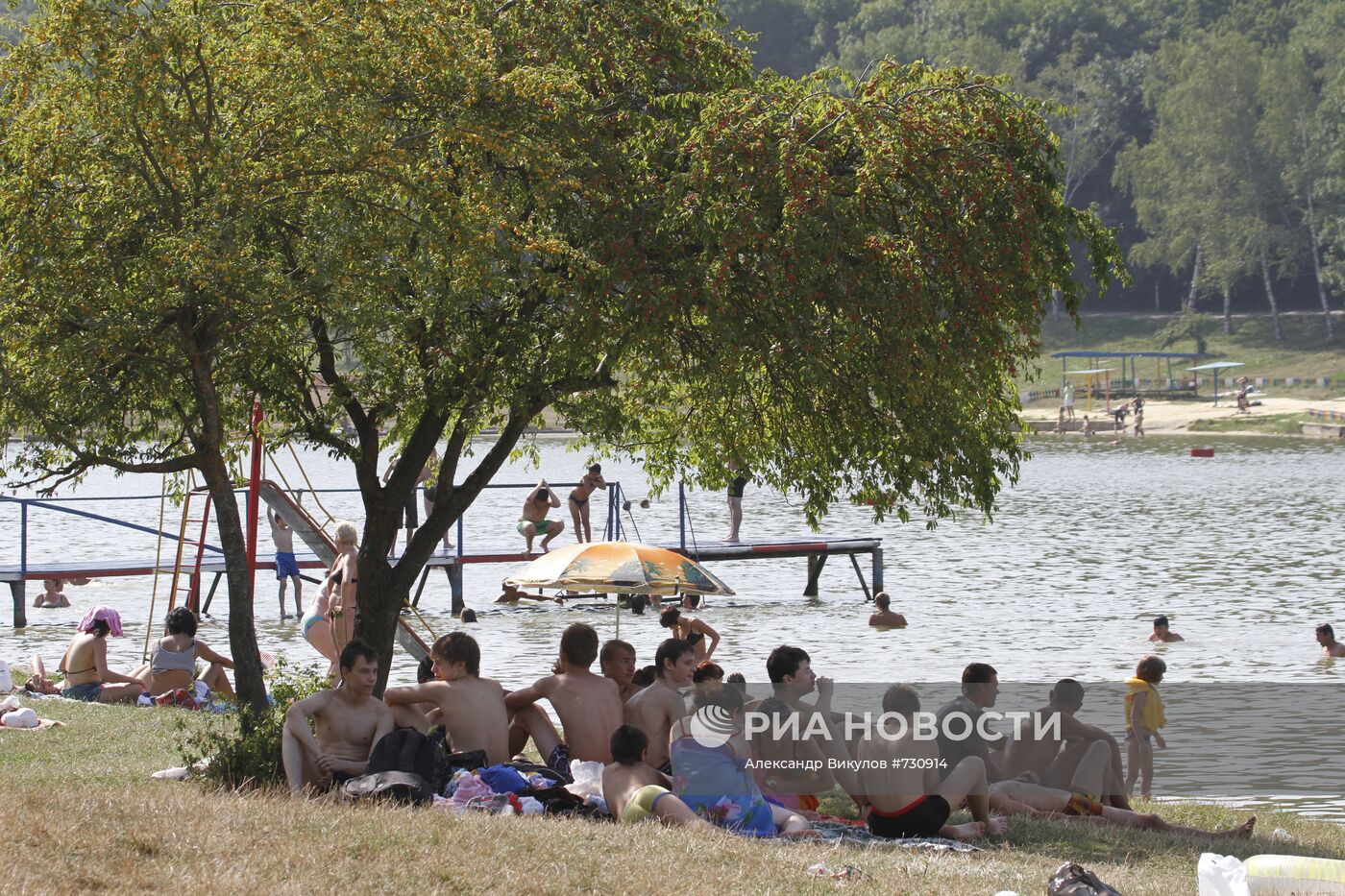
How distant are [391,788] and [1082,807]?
519 cm

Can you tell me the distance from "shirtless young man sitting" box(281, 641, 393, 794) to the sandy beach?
74187mm

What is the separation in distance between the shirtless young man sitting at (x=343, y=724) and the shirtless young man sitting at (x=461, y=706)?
290mm

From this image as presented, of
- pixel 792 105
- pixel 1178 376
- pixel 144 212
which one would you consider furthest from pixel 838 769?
pixel 1178 376

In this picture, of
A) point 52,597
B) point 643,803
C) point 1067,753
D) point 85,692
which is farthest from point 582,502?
point 643,803

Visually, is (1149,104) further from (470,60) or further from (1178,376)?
(470,60)

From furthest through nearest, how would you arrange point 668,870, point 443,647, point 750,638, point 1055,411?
1. point 1055,411
2. point 750,638
3. point 443,647
4. point 668,870

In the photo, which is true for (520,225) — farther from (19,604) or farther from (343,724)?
(19,604)

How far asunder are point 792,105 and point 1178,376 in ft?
287

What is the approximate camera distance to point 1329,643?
21.8 meters

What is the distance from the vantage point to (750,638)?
79.3 feet

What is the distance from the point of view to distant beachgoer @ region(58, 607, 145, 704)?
1608cm

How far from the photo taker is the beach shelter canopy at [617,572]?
19.4 metres

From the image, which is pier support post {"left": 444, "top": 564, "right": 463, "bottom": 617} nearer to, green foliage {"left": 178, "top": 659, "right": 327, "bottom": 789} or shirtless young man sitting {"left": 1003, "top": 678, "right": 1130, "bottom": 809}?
shirtless young man sitting {"left": 1003, "top": 678, "right": 1130, "bottom": 809}

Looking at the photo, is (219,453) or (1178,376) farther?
(1178,376)
